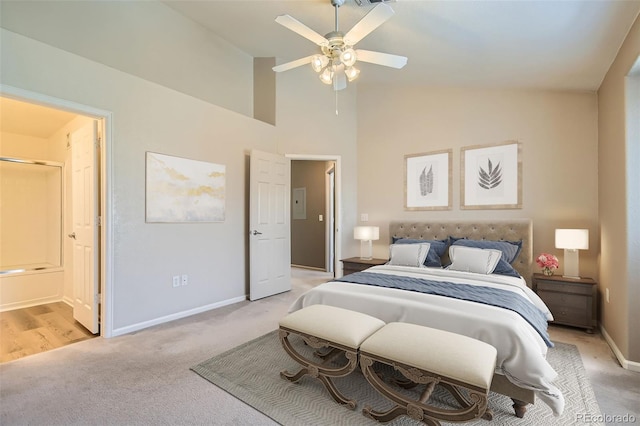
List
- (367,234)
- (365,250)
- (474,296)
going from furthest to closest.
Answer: (365,250) < (367,234) < (474,296)

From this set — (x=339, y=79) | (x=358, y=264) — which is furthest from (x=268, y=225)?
(x=339, y=79)

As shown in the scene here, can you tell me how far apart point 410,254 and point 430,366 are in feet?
7.48

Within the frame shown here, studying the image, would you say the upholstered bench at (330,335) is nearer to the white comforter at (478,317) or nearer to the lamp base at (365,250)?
the white comforter at (478,317)

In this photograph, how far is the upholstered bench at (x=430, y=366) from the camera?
1.45 metres

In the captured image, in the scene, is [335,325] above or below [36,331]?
above

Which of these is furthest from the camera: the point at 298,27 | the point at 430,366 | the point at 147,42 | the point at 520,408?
the point at 147,42

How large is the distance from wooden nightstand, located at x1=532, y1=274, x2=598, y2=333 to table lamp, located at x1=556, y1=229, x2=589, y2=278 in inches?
5.0

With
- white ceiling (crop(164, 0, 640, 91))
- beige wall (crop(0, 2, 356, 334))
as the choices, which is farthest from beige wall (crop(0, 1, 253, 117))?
white ceiling (crop(164, 0, 640, 91))

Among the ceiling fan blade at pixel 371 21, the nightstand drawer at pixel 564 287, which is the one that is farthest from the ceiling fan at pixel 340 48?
the nightstand drawer at pixel 564 287

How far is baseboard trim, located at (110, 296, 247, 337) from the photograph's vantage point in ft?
9.92

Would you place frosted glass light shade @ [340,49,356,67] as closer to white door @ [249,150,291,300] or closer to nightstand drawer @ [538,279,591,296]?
white door @ [249,150,291,300]

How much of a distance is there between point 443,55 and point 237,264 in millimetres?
3668

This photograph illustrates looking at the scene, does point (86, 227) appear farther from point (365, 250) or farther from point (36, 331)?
point (365, 250)

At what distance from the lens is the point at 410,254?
3729 millimetres
